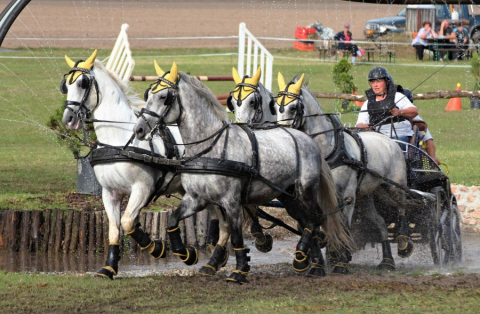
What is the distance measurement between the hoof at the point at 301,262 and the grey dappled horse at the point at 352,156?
74 cm

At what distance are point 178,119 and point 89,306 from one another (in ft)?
5.84

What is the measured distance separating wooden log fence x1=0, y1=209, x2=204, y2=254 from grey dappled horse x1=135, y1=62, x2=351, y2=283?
8.57 ft

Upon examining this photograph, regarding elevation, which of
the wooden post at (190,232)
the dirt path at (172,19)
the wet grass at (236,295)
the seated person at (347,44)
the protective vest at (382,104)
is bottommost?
the wet grass at (236,295)

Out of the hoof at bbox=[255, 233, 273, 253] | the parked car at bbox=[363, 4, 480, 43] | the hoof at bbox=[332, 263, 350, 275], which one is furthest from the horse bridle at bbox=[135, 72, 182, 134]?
the parked car at bbox=[363, 4, 480, 43]

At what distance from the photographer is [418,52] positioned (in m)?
27.7

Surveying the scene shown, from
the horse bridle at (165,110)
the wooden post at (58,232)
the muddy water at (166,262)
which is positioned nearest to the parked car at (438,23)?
the muddy water at (166,262)

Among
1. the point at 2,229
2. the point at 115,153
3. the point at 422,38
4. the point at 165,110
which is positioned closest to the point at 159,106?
the point at 165,110

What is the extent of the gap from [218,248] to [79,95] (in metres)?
1.88

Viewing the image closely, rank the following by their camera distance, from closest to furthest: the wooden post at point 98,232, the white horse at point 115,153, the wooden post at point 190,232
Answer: the white horse at point 115,153, the wooden post at point 98,232, the wooden post at point 190,232

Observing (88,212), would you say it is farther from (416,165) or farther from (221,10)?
(221,10)

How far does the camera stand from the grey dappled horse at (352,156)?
8367 millimetres

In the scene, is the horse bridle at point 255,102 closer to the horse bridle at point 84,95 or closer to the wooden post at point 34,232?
the horse bridle at point 84,95

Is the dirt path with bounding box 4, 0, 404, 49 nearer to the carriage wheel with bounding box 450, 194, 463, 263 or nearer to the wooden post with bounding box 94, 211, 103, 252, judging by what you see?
the wooden post with bounding box 94, 211, 103, 252

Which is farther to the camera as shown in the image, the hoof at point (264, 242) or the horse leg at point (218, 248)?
the hoof at point (264, 242)
